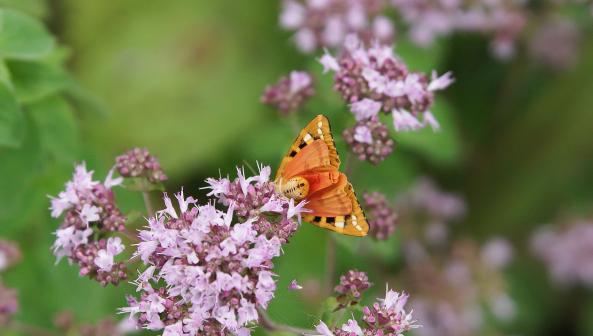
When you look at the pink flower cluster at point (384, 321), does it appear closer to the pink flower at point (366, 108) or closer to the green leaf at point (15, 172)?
the pink flower at point (366, 108)

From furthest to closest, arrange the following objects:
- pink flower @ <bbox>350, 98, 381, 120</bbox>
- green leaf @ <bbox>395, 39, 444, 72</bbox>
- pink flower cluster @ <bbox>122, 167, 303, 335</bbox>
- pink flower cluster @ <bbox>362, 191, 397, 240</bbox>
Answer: green leaf @ <bbox>395, 39, 444, 72</bbox> < pink flower cluster @ <bbox>362, 191, 397, 240</bbox> < pink flower @ <bbox>350, 98, 381, 120</bbox> < pink flower cluster @ <bbox>122, 167, 303, 335</bbox>

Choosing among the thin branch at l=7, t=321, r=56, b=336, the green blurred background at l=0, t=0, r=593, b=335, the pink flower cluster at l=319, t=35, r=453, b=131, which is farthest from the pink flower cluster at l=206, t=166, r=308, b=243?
the green blurred background at l=0, t=0, r=593, b=335

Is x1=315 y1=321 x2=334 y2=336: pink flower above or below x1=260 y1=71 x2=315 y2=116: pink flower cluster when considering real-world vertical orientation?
below

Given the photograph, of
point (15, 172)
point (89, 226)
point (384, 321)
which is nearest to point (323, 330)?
point (384, 321)

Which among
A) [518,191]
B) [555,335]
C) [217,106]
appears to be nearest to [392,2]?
[217,106]

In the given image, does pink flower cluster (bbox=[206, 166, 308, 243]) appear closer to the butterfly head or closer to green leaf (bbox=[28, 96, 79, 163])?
the butterfly head

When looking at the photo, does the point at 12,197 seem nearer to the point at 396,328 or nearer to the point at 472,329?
the point at 396,328

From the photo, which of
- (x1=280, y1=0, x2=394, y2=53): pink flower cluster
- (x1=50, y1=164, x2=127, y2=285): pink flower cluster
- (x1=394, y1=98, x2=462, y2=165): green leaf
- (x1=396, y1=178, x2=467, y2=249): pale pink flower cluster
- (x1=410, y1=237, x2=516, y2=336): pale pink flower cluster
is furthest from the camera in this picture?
(x1=396, y1=178, x2=467, y2=249): pale pink flower cluster
